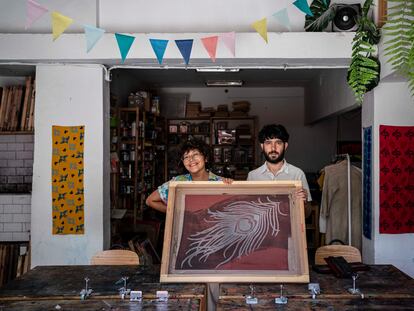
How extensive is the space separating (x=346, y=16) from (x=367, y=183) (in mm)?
1761

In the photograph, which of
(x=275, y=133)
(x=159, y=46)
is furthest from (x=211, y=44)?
(x=275, y=133)

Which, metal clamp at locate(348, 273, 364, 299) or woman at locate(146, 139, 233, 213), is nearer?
metal clamp at locate(348, 273, 364, 299)

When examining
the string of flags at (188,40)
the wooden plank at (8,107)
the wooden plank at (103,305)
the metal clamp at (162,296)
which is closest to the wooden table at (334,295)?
the wooden plank at (103,305)

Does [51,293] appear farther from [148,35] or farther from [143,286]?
[148,35]

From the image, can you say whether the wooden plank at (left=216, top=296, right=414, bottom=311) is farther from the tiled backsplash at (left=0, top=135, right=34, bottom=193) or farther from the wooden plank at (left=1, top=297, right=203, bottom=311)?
the tiled backsplash at (left=0, top=135, right=34, bottom=193)

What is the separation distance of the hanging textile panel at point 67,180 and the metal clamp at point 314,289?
9.12 feet

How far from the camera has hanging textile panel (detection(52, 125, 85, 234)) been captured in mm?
4414

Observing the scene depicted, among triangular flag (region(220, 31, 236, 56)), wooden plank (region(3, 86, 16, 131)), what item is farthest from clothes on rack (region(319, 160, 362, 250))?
wooden plank (region(3, 86, 16, 131))

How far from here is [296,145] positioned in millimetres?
9398

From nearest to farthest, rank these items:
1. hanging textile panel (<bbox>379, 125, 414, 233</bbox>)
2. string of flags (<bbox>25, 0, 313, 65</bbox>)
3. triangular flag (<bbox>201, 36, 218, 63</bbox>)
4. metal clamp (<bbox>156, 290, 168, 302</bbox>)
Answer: metal clamp (<bbox>156, 290, 168, 302</bbox>) → string of flags (<bbox>25, 0, 313, 65</bbox>) → triangular flag (<bbox>201, 36, 218, 63</bbox>) → hanging textile panel (<bbox>379, 125, 414, 233</bbox>)

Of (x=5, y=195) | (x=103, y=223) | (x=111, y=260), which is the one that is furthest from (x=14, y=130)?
(x=111, y=260)

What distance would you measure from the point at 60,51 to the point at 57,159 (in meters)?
1.12

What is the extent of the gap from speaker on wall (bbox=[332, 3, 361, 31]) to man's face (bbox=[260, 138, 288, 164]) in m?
1.57

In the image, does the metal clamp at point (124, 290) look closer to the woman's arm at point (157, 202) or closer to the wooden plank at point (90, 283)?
the wooden plank at point (90, 283)
